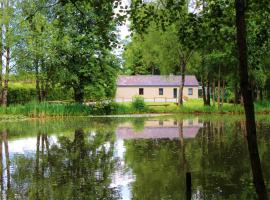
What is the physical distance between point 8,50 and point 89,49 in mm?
7830

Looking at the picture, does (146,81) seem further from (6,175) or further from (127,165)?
(6,175)

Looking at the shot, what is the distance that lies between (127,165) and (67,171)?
2.07m

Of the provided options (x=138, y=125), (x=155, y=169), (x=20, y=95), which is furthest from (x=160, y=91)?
(x=155, y=169)

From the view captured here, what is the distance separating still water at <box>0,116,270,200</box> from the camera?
1144 cm

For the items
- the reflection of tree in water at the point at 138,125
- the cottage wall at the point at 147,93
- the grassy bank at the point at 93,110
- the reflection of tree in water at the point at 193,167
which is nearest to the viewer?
the reflection of tree in water at the point at 193,167

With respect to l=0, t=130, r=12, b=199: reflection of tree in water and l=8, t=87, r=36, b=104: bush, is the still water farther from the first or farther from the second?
l=8, t=87, r=36, b=104: bush

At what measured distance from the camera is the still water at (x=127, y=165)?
1144 centimetres

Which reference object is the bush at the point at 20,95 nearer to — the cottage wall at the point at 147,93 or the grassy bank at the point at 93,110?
the grassy bank at the point at 93,110

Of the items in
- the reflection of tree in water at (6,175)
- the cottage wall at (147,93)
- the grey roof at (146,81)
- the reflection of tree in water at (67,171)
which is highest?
the grey roof at (146,81)

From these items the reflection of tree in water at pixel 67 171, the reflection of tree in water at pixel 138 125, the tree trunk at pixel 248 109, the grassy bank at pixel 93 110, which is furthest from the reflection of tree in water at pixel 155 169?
the grassy bank at pixel 93 110

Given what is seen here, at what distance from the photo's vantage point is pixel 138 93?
246 feet

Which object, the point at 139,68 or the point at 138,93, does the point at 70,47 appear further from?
the point at 139,68

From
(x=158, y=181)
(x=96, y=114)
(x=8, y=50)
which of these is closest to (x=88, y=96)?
(x=96, y=114)

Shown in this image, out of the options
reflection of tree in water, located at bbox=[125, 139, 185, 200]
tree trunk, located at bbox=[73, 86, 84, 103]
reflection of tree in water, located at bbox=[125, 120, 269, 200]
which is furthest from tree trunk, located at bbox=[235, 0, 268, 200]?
tree trunk, located at bbox=[73, 86, 84, 103]
